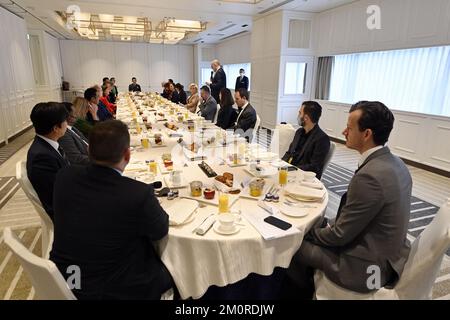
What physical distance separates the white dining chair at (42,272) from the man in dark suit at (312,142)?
2.08 metres

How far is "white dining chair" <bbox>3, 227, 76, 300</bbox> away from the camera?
3.14 feet

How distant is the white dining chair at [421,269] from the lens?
49.2 inches

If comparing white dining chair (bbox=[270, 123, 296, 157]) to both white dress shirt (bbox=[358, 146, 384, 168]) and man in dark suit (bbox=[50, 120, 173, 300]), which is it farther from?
man in dark suit (bbox=[50, 120, 173, 300])

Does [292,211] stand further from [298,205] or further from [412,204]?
[412,204]

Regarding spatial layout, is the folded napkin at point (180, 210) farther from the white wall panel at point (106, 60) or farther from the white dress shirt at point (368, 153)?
the white wall panel at point (106, 60)

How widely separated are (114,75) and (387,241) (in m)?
14.3

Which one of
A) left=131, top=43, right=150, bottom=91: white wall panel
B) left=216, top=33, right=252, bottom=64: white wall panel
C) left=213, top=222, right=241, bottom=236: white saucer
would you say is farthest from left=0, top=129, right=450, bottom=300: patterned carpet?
left=131, top=43, right=150, bottom=91: white wall panel

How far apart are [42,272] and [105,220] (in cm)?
27

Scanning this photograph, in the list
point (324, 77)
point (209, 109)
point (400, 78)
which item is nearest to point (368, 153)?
point (209, 109)

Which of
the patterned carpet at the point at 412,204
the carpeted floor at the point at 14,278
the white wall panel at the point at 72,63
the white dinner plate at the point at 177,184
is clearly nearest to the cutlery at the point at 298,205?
the white dinner plate at the point at 177,184

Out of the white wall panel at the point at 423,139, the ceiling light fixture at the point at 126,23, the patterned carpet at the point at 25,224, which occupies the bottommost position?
the patterned carpet at the point at 25,224

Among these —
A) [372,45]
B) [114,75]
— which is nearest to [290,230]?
[372,45]
